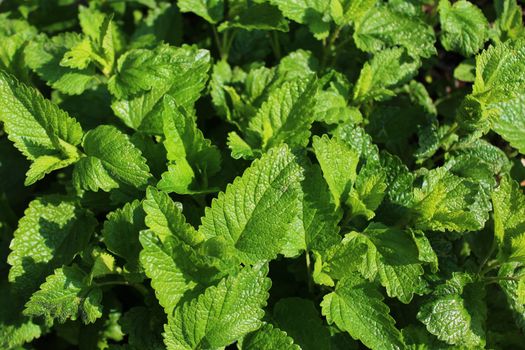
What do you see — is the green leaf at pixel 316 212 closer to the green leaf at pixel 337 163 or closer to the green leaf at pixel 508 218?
the green leaf at pixel 337 163

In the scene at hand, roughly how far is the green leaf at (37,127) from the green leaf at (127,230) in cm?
28

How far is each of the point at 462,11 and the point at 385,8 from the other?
0.34m

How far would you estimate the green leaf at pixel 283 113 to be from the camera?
2.14 meters

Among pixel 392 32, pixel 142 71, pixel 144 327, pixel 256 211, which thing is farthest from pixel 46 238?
pixel 392 32

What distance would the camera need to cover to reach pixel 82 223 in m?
2.23

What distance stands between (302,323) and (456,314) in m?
0.51

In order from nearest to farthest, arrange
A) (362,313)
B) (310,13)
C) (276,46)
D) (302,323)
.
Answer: (362,313), (302,323), (310,13), (276,46)

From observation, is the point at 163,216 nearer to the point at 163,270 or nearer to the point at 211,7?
the point at 163,270

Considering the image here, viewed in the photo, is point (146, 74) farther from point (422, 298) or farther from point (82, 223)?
point (422, 298)

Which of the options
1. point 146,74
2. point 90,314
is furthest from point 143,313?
point 146,74

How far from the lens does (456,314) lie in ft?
6.50

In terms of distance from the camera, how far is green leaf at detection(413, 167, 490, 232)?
1.93 metres

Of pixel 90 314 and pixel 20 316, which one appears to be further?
pixel 20 316

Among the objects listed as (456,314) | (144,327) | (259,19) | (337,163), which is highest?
(259,19)
